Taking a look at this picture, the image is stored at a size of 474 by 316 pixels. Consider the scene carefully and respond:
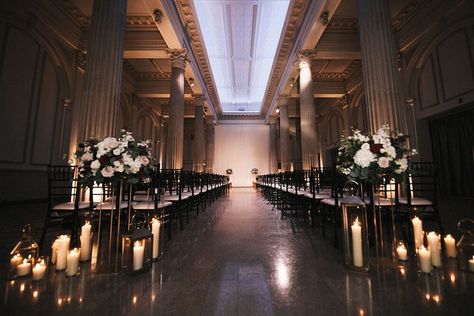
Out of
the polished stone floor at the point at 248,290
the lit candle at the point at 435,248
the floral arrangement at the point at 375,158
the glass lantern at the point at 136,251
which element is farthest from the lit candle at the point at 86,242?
the lit candle at the point at 435,248

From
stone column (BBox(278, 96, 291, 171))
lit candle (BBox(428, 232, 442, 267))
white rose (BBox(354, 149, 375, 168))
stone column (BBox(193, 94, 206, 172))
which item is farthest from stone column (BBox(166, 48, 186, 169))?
lit candle (BBox(428, 232, 442, 267))

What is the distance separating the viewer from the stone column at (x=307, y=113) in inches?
285

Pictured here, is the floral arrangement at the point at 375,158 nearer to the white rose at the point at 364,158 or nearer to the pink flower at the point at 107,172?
the white rose at the point at 364,158

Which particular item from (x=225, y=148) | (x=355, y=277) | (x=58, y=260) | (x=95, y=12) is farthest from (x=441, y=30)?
(x=225, y=148)

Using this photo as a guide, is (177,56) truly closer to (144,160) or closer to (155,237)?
(144,160)

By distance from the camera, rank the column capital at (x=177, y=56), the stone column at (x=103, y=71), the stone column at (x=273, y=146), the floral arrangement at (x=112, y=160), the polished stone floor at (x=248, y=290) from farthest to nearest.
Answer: the stone column at (x=273, y=146), the column capital at (x=177, y=56), the stone column at (x=103, y=71), the floral arrangement at (x=112, y=160), the polished stone floor at (x=248, y=290)

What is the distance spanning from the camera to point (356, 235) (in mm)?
1672

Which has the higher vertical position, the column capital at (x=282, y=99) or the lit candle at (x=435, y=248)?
the column capital at (x=282, y=99)

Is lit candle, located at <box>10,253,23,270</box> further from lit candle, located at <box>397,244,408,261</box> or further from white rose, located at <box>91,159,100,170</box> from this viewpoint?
lit candle, located at <box>397,244,408,261</box>

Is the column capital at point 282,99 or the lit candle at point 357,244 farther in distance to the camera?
the column capital at point 282,99

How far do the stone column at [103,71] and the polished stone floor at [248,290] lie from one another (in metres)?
2.43

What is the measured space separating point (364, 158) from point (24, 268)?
110 inches

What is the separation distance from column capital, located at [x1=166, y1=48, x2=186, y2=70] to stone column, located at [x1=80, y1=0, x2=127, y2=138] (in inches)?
132

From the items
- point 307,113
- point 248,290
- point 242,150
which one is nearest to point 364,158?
point 248,290
